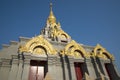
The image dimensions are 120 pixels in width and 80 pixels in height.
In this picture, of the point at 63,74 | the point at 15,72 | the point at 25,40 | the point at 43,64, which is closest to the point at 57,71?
the point at 63,74

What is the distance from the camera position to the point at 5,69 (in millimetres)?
10648

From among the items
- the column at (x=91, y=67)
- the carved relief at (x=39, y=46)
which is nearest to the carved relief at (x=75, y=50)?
the column at (x=91, y=67)

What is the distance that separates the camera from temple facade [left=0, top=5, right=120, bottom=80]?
35.0ft

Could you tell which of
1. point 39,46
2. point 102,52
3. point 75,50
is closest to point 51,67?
point 39,46

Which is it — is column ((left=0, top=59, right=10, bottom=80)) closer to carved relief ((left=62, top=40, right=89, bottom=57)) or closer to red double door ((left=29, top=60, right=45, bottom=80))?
red double door ((left=29, top=60, right=45, bottom=80))

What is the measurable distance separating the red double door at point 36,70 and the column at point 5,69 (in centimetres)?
216

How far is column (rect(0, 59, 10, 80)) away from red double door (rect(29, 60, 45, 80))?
2.16 meters

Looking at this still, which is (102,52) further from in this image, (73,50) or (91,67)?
(73,50)

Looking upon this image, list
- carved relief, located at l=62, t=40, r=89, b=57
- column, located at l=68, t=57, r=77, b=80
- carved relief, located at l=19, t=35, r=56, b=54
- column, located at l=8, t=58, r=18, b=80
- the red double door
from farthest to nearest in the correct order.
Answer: carved relief, located at l=62, t=40, r=89, b=57 → carved relief, located at l=19, t=35, r=56, b=54 → column, located at l=68, t=57, r=77, b=80 → the red double door → column, located at l=8, t=58, r=18, b=80

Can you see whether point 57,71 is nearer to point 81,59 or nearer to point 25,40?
point 81,59

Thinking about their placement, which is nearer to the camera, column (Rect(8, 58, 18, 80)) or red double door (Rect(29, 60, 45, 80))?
column (Rect(8, 58, 18, 80))

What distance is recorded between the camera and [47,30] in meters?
35.7

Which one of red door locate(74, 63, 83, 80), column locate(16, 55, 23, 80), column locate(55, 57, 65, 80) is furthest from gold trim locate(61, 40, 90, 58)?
column locate(16, 55, 23, 80)

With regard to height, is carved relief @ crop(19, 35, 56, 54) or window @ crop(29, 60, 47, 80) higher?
carved relief @ crop(19, 35, 56, 54)
